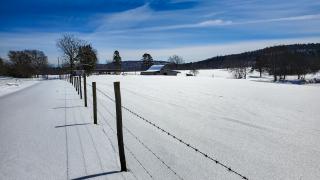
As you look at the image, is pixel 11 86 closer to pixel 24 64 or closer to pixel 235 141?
pixel 235 141

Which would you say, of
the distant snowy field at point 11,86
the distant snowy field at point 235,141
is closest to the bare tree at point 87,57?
the distant snowy field at point 11,86

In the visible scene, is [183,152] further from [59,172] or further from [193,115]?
[193,115]

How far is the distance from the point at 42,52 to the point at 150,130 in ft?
434

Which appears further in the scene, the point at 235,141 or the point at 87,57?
the point at 87,57

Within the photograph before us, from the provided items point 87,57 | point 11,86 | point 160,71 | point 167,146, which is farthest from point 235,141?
point 160,71

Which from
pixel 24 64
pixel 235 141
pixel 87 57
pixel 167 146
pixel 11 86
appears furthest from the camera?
pixel 24 64

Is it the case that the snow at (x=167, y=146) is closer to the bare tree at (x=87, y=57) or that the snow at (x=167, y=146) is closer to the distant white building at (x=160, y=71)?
the bare tree at (x=87, y=57)

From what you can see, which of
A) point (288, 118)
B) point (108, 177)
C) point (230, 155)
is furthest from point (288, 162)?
point (288, 118)

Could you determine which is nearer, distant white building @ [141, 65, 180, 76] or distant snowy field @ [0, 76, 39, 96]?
distant snowy field @ [0, 76, 39, 96]

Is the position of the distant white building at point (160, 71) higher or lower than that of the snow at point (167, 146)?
higher

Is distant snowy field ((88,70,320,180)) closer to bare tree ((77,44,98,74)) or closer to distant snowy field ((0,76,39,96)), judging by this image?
distant snowy field ((0,76,39,96))

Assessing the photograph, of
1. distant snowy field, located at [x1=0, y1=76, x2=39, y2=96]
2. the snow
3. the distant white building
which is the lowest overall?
distant snowy field, located at [x1=0, y1=76, x2=39, y2=96]

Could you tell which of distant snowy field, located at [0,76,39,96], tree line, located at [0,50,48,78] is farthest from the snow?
tree line, located at [0,50,48,78]

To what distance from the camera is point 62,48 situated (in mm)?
85312
